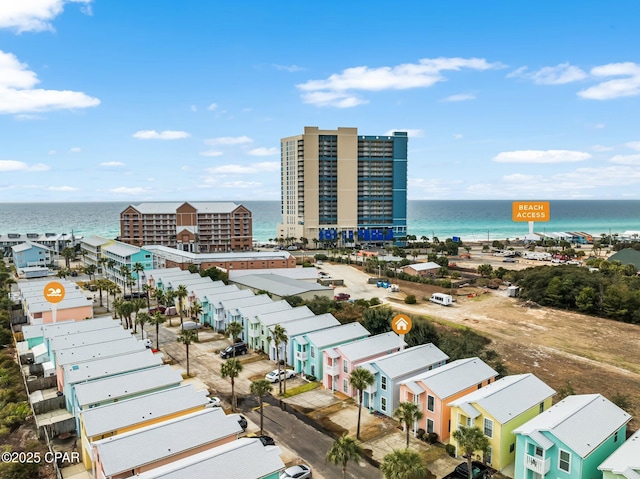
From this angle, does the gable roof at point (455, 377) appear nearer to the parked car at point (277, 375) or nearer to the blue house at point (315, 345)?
the blue house at point (315, 345)

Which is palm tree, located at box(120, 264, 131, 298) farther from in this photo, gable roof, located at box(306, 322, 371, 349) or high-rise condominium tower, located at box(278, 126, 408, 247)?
high-rise condominium tower, located at box(278, 126, 408, 247)

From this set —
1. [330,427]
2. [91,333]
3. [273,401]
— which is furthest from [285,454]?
[91,333]

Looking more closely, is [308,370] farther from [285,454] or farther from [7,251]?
[7,251]

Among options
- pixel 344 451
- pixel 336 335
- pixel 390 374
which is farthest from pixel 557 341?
pixel 344 451

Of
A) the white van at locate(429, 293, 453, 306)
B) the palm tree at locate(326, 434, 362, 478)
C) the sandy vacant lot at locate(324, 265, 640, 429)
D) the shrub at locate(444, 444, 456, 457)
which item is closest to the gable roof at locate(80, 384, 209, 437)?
the palm tree at locate(326, 434, 362, 478)

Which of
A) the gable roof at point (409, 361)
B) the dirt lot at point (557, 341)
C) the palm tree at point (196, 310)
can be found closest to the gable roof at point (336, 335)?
the gable roof at point (409, 361)
